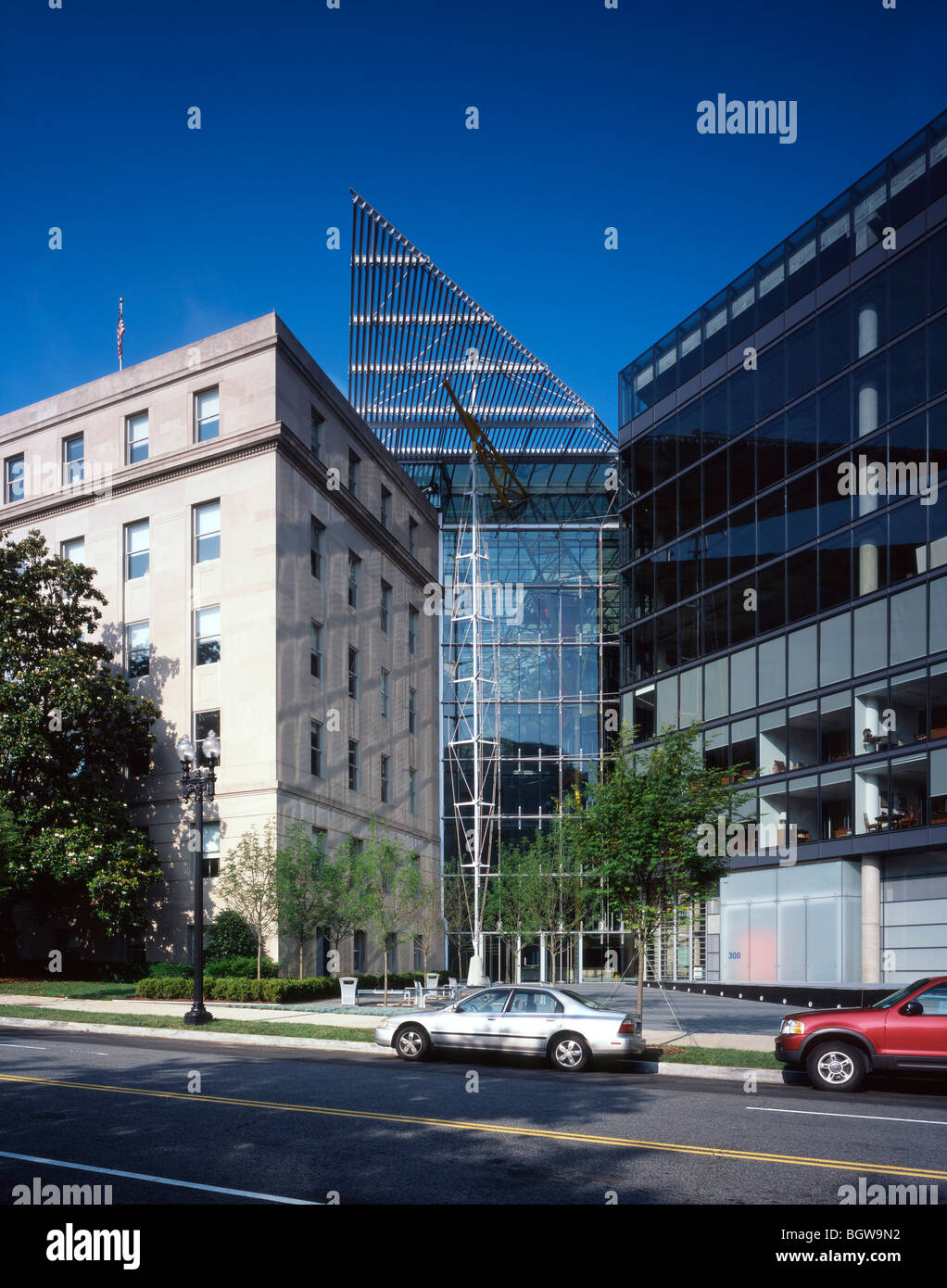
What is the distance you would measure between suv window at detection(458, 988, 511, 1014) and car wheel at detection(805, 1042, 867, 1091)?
4828 millimetres

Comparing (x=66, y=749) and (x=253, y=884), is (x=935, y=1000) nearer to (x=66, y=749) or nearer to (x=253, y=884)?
(x=253, y=884)

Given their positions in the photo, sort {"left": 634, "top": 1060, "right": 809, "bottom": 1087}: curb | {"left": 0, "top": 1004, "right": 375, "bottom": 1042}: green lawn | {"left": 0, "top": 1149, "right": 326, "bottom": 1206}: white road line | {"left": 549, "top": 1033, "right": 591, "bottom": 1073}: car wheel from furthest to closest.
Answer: {"left": 0, "top": 1004, "right": 375, "bottom": 1042}: green lawn → {"left": 549, "top": 1033, "right": 591, "bottom": 1073}: car wheel → {"left": 634, "top": 1060, "right": 809, "bottom": 1087}: curb → {"left": 0, "top": 1149, "right": 326, "bottom": 1206}: white road line

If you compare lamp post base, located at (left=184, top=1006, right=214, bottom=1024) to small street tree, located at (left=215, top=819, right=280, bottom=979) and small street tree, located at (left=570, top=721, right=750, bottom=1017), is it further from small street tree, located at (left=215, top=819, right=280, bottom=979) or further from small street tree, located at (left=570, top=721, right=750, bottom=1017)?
small street tree, located at (left=215, top=819, right=280, bottom=979)

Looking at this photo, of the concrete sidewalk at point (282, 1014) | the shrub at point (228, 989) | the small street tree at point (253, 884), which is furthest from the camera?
the small street tree at point (253, 884)

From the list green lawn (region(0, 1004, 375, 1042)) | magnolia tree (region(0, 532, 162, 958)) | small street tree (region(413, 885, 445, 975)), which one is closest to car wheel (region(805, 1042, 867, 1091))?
green lawn (region(0, 1004, 375, 1042))

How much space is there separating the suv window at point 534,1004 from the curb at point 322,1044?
151cm

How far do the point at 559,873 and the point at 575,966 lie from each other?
10.1 m

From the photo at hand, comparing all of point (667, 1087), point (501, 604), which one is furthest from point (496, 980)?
point (667, 1087)

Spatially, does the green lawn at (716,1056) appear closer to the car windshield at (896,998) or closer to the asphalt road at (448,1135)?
the asphalt road at (448,1135)

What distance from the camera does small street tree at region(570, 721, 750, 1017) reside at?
72.8ft

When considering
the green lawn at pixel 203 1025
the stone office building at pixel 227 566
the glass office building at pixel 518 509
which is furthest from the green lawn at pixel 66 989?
the glass office building at pixel 518 509

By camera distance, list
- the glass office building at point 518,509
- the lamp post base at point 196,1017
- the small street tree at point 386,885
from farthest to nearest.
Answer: the glass office building at point 518,509 < the small street tree at point 386,885 < the lamp post base at point 196,1017

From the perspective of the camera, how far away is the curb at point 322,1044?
1709 cm

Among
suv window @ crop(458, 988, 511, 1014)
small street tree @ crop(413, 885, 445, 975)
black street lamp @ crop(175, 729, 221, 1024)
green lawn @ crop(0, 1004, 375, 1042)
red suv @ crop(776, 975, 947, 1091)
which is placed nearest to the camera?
red suv @ crop(776, 975, 947, 1091)
